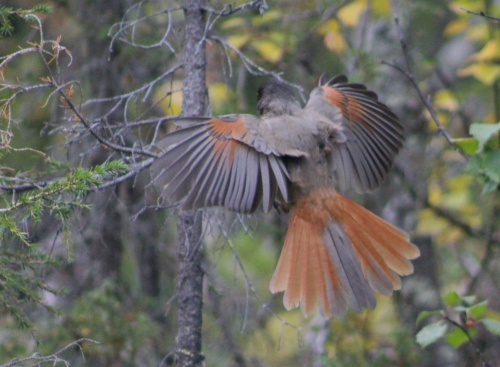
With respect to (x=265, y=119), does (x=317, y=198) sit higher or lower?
lower

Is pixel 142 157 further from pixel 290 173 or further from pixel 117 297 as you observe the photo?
pixel 117 297

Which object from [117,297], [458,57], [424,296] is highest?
[458,57]

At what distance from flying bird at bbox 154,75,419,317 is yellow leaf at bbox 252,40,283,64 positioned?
40.9 inches

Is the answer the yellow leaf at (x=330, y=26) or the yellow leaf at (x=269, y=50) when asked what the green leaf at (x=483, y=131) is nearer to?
the yellow leaf at (x=269, y=50)

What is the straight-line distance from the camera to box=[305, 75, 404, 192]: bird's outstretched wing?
14.9 ft

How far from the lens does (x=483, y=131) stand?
3689mm

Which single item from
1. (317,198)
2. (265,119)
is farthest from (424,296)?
(265,119)

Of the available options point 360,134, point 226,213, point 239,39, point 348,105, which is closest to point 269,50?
point 239,39

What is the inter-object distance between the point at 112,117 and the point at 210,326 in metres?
1.82

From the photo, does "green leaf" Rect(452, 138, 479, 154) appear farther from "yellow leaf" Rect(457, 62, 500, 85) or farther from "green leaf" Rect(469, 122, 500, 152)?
"yellow leaf" Rect(457, 62, 500, 85)

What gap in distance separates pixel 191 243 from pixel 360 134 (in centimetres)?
142

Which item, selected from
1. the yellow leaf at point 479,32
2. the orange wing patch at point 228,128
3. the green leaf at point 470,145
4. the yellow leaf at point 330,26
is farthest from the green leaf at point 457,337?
the yellow leaf at point 479,32

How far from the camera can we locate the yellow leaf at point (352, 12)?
6.10 meters

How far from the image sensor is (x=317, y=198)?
4.47 meters
